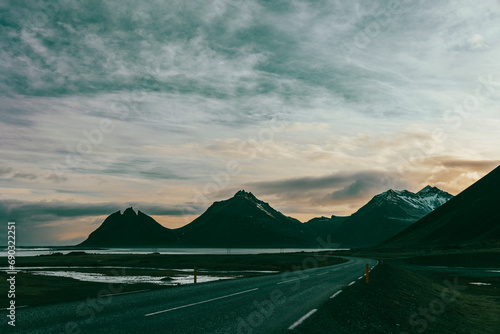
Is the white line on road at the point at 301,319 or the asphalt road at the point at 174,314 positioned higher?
the asphalt road at the point at 174,314

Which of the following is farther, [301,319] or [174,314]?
[174,314]

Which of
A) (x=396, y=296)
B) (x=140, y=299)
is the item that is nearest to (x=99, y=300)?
(x=140, y=299)

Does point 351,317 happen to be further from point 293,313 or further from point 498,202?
point 498,202

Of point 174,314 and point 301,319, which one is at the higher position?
point 174,314

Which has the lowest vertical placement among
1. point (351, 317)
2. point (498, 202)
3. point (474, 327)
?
point (474, 327)

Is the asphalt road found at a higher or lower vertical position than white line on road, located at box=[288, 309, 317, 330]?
higher

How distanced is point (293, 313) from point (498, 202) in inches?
7982

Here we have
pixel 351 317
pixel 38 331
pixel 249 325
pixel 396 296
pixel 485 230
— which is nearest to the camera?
pixel 38 331

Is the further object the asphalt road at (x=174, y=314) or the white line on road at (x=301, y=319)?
the white line on road at (x=301, y=319)

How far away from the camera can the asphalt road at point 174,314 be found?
12.4 m

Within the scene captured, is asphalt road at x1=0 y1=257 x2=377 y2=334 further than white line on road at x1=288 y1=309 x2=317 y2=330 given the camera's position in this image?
No

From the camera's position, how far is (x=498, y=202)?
18475cm

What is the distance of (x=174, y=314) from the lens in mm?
14586

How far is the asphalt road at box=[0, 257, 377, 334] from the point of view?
12391 mm
